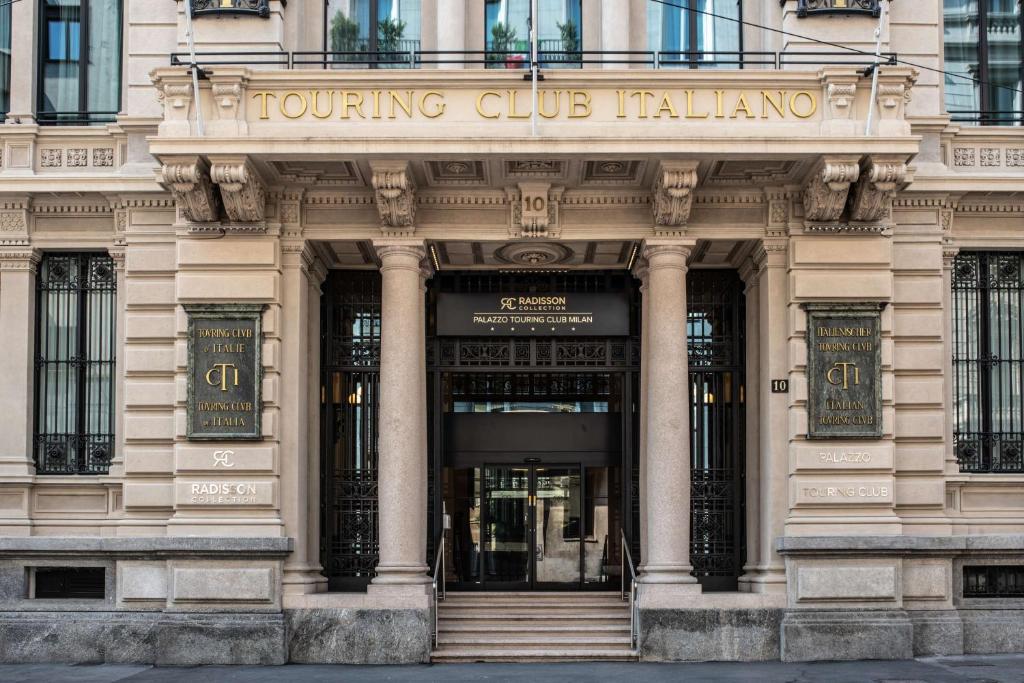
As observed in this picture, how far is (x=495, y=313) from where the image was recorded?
21734mm

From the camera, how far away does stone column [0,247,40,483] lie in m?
20.0

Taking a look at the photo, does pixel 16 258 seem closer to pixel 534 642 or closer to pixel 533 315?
pixel 533 315

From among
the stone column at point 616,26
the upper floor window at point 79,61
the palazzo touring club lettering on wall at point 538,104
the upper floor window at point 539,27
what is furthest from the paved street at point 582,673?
the upper floor window at point 539,27

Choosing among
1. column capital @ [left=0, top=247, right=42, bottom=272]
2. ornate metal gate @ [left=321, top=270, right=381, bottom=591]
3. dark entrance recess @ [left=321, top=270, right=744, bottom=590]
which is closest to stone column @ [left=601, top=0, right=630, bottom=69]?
dark entrance recess @ [left=321, top=270, right=744, bottom=590]

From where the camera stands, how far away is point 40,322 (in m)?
20.5

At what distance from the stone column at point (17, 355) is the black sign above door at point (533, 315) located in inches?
259

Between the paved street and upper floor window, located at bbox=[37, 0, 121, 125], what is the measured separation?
8869 millimetres

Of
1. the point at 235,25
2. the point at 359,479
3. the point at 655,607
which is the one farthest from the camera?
the point at 359,479

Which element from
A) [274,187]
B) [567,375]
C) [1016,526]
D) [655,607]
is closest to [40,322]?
[274,187]

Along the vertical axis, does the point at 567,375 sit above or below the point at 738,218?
below

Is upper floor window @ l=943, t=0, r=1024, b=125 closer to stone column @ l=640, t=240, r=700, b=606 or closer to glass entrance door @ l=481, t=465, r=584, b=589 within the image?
stone column @ l=640, t=240, r=700, b=606

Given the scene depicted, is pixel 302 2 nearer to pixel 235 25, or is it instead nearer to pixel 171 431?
pixel 235 25

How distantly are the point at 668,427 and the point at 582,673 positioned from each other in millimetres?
3881

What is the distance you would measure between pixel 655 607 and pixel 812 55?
860cm
